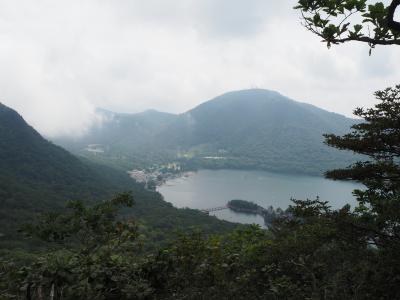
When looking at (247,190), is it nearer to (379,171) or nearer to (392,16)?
(379,171)

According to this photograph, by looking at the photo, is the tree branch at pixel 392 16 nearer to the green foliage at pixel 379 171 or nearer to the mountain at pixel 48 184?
the green foliage at pixel 379 171

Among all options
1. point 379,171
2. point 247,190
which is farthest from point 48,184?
point 379,171

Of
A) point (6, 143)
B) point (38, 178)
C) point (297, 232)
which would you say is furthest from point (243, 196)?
point (297, 232)

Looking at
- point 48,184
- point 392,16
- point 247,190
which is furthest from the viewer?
point 247,190

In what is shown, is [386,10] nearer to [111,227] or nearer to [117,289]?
[117,289]

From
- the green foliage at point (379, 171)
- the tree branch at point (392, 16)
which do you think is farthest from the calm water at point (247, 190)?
the tree branch at point (392, 16)
